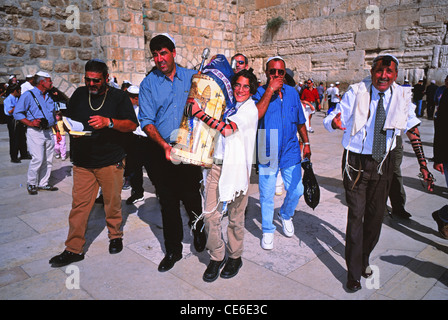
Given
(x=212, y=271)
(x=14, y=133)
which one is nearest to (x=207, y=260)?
(x=212, y=271)

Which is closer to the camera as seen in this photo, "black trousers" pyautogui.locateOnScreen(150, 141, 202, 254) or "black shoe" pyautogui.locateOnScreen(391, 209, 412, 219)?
"black trousers" pyautogui.locateOnScreen(150, 141, 202, 254)

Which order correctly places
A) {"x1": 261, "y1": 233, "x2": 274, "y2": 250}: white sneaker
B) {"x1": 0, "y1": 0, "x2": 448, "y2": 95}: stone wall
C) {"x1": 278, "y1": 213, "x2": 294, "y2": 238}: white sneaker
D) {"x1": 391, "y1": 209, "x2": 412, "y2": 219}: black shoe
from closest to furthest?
1. {"x1": 261, "y1": 233, "x2": 274, "y2": 250}: white sneaker
2. {"x1": 278, "y1": 213, "x2": 294, "y2": 238}: white sneaker
3. {"x1": 391, "y1": 209, "x2": 412, "y2": 219}: black shoe
4. {"x1": 0, "y1": 0, "x2": 448, "y2": 95}: stone wall

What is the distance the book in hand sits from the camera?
3.19 meters

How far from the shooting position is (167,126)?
3.12 meters

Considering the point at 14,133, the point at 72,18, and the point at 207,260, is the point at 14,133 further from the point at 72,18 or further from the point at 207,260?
the point at 207,260

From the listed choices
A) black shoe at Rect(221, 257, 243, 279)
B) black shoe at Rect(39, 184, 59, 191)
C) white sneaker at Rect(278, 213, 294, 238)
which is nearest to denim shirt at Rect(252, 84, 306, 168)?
white sneaker at Rect(278, 213, 294, 238)

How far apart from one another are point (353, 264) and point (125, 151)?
2418 millimetres

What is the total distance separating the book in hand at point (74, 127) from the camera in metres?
3.19

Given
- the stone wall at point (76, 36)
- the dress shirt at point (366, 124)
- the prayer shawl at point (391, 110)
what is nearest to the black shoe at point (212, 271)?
the dress shirt at point (366, 124)

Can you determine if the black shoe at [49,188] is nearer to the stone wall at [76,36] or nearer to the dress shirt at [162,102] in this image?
the dress shirt at [162,102]

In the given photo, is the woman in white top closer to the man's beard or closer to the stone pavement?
the stone pavement

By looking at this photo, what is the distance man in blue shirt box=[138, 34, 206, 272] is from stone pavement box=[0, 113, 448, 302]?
1.15 feet

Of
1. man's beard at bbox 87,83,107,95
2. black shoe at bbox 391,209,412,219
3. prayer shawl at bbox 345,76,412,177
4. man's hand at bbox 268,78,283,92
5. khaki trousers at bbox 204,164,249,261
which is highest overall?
man's hand at bbox 268,78,283,92

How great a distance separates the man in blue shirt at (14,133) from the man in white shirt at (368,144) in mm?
7369
